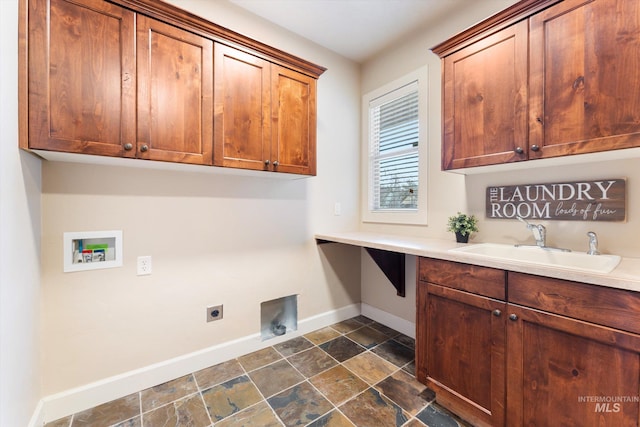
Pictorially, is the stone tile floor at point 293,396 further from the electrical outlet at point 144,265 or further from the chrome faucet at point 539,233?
the chrome faucet at point 539,233

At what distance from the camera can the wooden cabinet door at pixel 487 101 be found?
58.4 inches

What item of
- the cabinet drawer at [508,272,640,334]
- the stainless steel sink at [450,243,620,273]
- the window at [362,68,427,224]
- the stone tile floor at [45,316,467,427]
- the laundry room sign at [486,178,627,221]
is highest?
the window at [362,68,427,224]

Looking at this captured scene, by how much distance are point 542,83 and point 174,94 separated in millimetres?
1980

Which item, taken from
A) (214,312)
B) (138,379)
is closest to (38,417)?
(138,379)

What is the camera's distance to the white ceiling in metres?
2.07

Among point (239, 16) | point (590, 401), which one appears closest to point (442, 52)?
point (239, 16)

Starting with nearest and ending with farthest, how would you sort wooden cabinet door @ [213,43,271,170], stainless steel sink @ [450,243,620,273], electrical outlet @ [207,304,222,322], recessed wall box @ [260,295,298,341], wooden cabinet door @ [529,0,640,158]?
wooden cabinet door @ [529,0,640,158]
stainless steel sink @ [450,243,620,273]
wooden cabinet door @ [213,43,271,170]
electrical outlet @ [207,304,222,322]
recessed wall box @ [260,295,298,341]

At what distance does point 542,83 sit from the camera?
1400 millimetres

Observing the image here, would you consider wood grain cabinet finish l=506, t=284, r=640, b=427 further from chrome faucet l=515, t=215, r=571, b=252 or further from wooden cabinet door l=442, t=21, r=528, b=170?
wooden cabinet door l=442, t=21, r=528, b=170

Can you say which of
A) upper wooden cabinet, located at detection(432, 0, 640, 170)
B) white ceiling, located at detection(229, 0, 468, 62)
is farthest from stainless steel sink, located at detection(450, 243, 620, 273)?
white ceiling, located at detection(229, 0, 468, 62)

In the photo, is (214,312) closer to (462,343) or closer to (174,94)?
(174,94)

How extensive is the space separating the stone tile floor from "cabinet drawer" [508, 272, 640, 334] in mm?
832

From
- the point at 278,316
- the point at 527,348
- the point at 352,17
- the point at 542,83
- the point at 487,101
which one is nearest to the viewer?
the point at 527,348

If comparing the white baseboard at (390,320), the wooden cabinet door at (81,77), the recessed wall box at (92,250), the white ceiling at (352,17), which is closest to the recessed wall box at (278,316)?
the white baseboard at (390,320)
